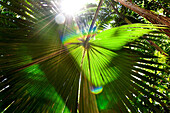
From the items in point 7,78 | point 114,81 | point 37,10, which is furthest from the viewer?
point 114,81

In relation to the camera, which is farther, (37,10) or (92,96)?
(92,96)

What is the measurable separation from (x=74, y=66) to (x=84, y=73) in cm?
15

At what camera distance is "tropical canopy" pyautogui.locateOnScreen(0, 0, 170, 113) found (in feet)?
3.15

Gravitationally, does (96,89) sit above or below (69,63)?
below

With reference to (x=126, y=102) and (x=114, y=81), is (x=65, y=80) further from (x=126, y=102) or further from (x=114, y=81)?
(x=126, y=102)

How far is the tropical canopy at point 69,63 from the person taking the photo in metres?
0.96

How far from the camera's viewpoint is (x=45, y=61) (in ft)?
A: 3.76

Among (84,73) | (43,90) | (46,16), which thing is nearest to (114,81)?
(84,73)

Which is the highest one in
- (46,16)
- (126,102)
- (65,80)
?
(46,16)

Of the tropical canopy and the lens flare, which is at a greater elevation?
the tropical canopy

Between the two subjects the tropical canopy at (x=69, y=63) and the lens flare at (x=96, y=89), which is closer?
the tropical canopy at (x=69, y=63)

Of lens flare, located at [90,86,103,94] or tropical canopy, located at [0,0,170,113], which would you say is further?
lens flare, located at [90,86,103,94]

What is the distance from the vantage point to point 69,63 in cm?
130

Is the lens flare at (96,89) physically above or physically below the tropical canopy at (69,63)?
below
